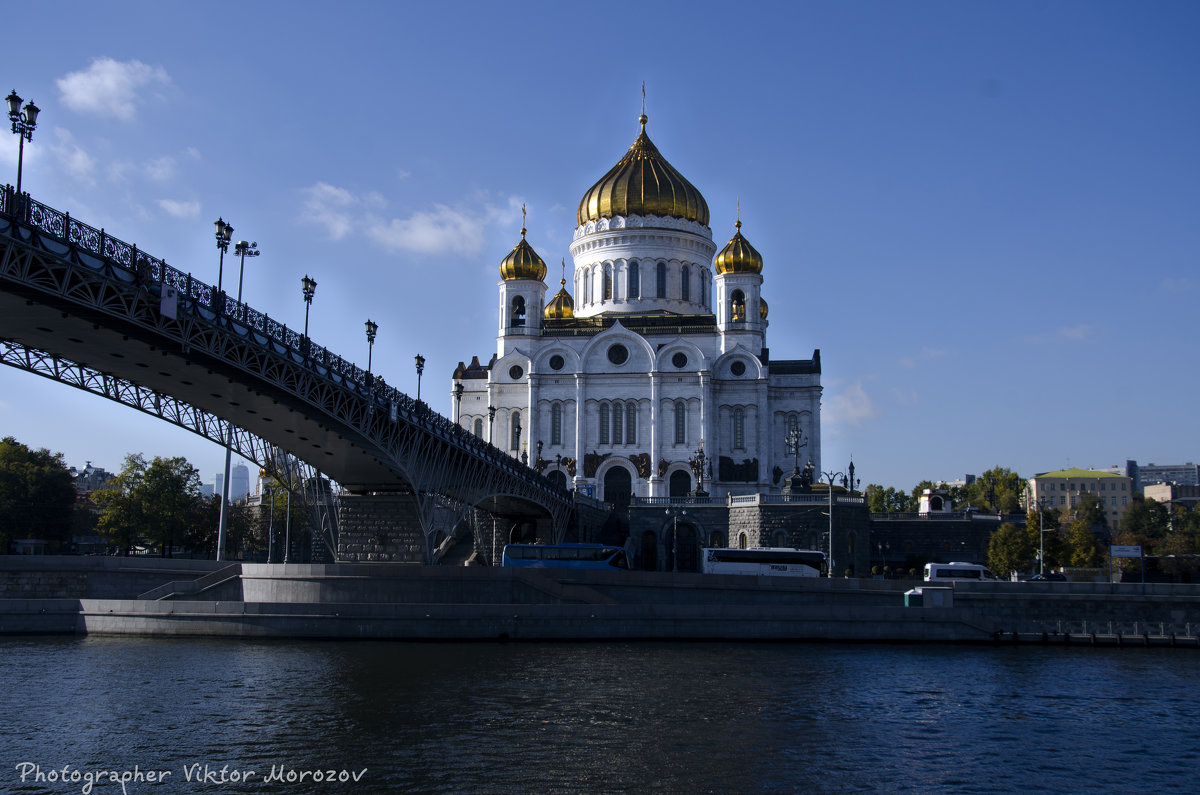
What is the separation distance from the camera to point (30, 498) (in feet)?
203

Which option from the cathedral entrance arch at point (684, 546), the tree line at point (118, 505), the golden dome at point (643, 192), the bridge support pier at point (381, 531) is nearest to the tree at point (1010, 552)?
the cathedral entrance arch at point (684, 546)

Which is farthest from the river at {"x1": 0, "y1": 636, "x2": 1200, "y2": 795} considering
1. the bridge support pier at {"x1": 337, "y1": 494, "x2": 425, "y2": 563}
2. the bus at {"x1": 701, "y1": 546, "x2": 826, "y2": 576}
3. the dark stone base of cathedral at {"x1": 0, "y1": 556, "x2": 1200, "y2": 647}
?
the bus at {"x1": 701, "y1": 546, "x2": 826, "y2": 576}

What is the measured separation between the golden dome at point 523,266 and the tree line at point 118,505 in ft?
67.3

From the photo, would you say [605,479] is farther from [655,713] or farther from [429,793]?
[429,793]

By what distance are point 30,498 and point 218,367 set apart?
35201 mm

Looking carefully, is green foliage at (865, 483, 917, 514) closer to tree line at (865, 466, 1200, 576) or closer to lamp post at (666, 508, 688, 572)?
tree line at (865, 466, 1200, 576)

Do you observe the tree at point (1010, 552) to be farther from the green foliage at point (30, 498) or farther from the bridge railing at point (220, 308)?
the green foliage at point (30, 498)

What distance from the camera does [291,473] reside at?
148 feet

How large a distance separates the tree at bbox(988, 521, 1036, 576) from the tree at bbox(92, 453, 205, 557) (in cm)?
4503

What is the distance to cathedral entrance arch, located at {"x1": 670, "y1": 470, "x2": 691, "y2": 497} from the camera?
7069 cm

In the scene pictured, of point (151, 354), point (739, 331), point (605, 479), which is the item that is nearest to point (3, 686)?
point (151, 354)

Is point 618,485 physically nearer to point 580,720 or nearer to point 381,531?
point 381,531

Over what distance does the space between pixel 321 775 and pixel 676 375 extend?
5462 cm

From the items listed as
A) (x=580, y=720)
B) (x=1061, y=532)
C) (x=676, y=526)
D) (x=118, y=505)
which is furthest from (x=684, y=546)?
(x=580, y=720)
